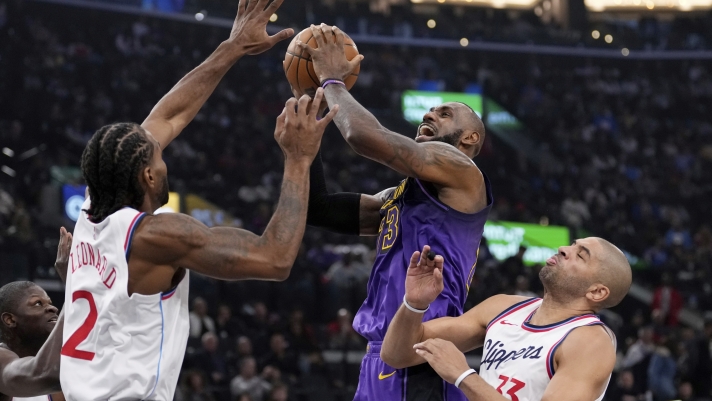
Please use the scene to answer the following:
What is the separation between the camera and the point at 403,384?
13.6ft

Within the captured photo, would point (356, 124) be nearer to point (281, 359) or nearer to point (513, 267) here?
point (281, 359)

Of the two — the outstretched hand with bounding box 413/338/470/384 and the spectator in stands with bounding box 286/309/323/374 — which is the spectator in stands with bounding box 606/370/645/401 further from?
the outstretched hand with bounding box 413/338/470/384

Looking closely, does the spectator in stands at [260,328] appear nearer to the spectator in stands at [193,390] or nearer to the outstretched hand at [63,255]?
the spectator in stands at [193,390]

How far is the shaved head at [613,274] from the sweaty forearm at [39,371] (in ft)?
7.47

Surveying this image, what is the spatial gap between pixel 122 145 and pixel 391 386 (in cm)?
174

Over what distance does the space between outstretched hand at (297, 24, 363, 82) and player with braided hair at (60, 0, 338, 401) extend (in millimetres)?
919

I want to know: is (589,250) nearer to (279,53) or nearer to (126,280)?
(126,280)

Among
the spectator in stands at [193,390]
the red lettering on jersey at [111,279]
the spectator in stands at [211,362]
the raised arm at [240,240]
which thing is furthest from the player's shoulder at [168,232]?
the spectator in stands at [211,362]

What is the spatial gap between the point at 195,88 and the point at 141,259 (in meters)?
1.33

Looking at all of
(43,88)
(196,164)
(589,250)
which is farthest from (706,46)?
(589,250)

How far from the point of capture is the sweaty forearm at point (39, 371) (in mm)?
3410

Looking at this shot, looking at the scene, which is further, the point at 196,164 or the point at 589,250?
the point at 196,164

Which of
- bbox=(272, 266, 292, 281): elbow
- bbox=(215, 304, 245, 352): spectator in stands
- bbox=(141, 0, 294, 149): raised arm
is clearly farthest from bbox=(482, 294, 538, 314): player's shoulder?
bbox=(215, 304, 245, 352): spectator in stands

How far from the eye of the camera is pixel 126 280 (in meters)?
3.11
